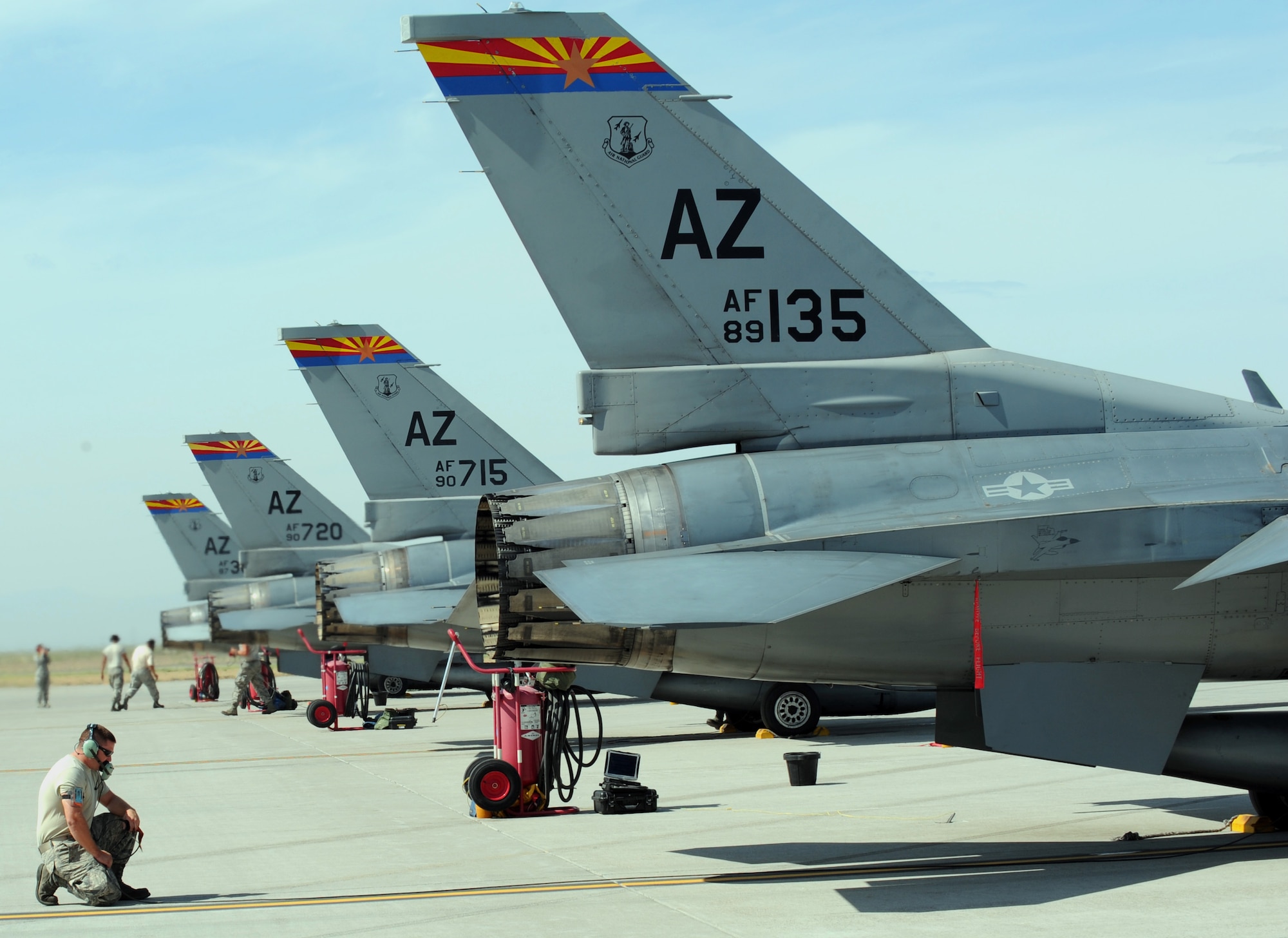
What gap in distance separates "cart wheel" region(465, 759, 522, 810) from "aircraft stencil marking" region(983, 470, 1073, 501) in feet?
18.8

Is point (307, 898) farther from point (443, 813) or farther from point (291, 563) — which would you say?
point (291, 563)

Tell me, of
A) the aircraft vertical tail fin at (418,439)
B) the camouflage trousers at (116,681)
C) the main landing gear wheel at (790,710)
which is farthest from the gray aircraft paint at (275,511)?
the main landing gear wheel at (790,710)

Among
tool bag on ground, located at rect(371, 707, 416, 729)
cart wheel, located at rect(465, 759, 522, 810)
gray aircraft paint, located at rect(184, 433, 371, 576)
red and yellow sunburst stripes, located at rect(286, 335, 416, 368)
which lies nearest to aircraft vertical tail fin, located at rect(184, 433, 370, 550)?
gray aircraft paint, located at rect(184, 433, 371, 576)

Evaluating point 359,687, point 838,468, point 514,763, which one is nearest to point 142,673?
point 359,687

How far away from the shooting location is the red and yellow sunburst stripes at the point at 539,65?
9.44m

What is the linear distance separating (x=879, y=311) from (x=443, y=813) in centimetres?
681

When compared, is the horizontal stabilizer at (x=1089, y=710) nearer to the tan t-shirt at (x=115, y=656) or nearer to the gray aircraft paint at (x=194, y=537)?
the tan t-shirt at (x=115, y=656)

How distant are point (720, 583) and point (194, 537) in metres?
40.0

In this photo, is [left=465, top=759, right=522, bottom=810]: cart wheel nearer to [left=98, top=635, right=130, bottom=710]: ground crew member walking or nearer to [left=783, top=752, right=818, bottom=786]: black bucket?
[left=783, top=752, right=818, bottom=786]: black bucket

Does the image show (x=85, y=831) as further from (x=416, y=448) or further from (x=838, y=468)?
(x=416, y=448)

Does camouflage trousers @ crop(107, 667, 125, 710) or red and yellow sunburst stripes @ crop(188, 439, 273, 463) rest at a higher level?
red and yellow sunburst stripes @ crop(188, 439, 273, 463)

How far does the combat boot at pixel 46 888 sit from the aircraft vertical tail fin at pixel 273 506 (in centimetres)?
2476

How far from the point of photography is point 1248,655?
9.34m

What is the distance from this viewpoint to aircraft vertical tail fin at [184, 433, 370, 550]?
33500mm
